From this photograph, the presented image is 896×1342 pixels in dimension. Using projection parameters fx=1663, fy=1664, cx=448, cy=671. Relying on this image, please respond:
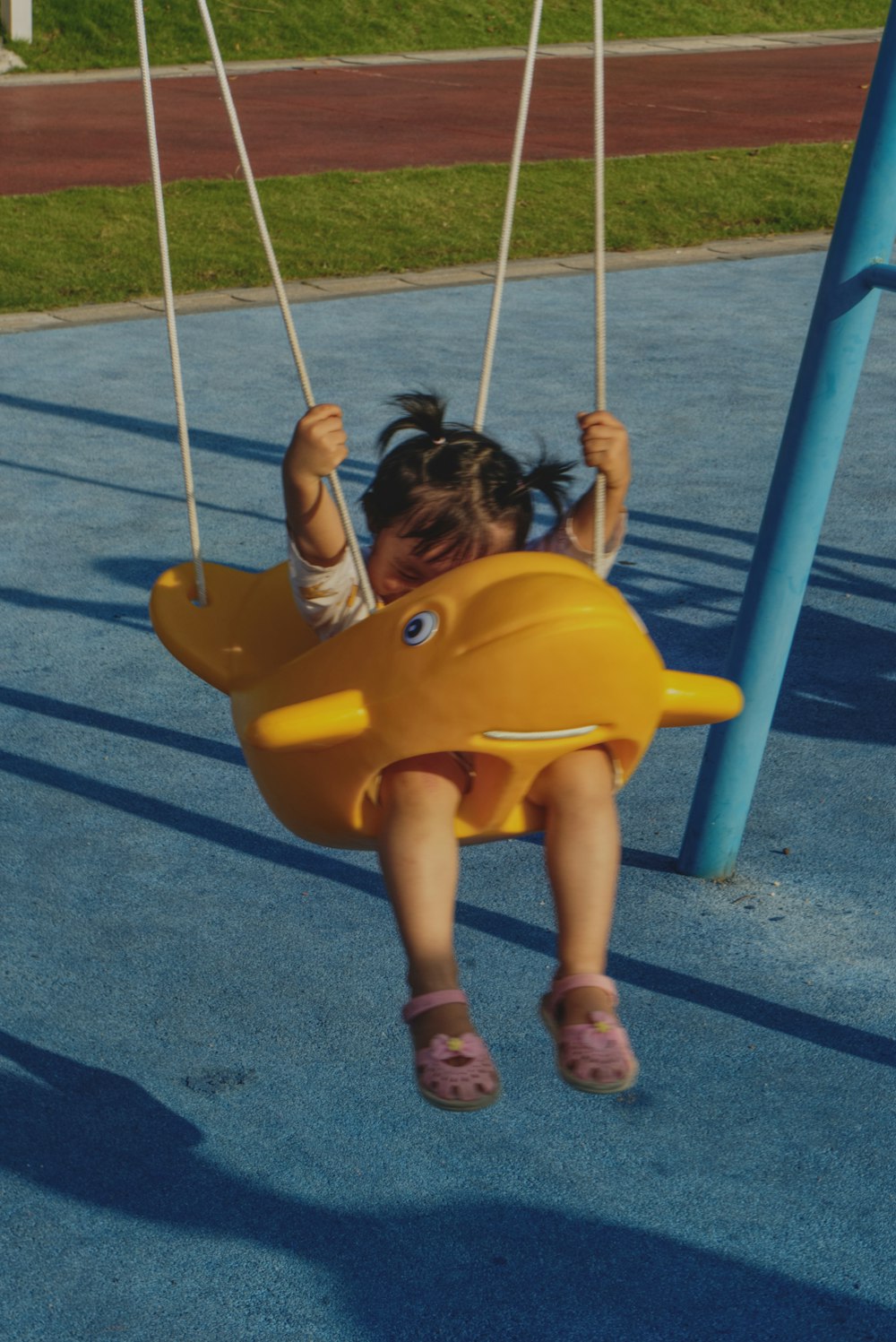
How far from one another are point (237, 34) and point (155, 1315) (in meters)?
20.3

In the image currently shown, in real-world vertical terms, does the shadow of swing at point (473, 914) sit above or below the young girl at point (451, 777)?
below

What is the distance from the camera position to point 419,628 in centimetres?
256

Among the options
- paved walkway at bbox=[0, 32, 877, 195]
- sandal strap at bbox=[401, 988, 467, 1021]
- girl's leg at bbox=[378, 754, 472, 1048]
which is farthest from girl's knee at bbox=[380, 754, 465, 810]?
paved walkway at bbox=[0, 32, 877, 195]

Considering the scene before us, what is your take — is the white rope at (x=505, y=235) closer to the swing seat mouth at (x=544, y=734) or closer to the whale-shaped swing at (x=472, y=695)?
the whale-shaped swing at (x=472, y=695)

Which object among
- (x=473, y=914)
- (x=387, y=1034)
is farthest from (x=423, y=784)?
(x=473, y=914)

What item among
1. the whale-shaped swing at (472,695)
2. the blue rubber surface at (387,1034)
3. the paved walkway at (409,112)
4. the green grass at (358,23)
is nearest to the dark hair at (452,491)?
the whale-shaped swing at (472,695)

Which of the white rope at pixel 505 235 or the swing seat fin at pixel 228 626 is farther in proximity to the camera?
the swing seat fin at pixel 228 626

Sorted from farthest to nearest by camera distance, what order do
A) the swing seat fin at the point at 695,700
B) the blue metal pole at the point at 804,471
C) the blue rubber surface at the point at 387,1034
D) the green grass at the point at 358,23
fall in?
1. the green grass at the point at 358,23
2. the blue metal pole at the point at 804,471
3. the blue rubber surface at the point at 387,1034
4. the swing seat fin at the point at 695,700

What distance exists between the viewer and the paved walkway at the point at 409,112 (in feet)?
47.7

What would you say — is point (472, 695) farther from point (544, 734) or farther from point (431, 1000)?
point (431, 1000)

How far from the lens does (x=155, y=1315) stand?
292 cm

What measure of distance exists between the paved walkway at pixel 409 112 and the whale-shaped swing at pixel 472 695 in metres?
11.0

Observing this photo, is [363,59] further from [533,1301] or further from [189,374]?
[533,1301]

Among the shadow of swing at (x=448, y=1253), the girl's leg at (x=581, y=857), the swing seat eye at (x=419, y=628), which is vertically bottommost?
the shadow of swing at (x=448, y=1253)
